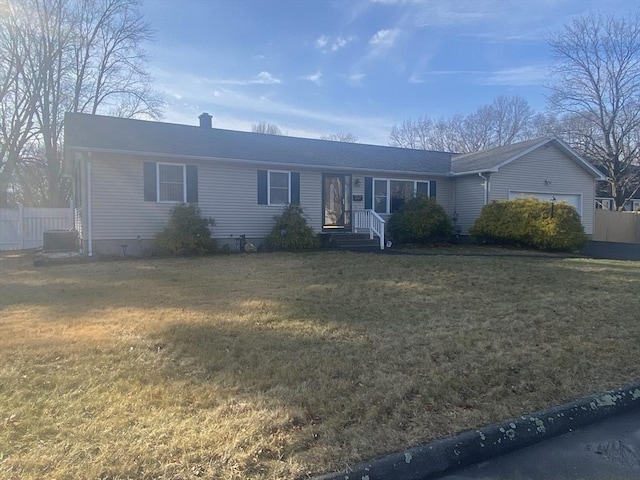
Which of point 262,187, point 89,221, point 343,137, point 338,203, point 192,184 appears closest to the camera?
point 89,221

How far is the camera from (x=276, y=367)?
12.8 feet

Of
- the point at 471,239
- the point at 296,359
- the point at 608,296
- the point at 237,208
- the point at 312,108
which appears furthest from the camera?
the point at 312,108

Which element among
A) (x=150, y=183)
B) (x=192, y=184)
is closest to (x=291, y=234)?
(x=192, y=184)

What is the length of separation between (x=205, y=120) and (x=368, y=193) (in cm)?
808

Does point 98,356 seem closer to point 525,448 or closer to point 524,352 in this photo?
point 525,448

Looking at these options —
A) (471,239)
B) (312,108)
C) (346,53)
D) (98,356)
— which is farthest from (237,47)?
(98,356)

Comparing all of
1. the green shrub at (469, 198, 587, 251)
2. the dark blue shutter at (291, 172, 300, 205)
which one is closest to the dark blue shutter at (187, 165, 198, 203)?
the dark blue shutter at (291, 172, 300, 205)

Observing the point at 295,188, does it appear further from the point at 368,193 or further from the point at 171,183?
the point at 171,183

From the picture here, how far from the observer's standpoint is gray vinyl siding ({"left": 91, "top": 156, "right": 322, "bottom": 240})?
40.8ft

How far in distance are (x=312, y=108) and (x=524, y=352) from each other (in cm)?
2055

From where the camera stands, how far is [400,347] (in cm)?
450

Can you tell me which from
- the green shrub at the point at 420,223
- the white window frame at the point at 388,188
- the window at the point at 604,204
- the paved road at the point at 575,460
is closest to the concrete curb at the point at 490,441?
the paved road at the point at 575,460

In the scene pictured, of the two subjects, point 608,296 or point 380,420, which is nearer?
point 380,420

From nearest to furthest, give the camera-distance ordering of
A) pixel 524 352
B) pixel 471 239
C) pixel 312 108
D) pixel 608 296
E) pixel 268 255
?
pixel 524 352
pixel 608 296
pixel 268 255
pixel 471 239
pixel 312 108
